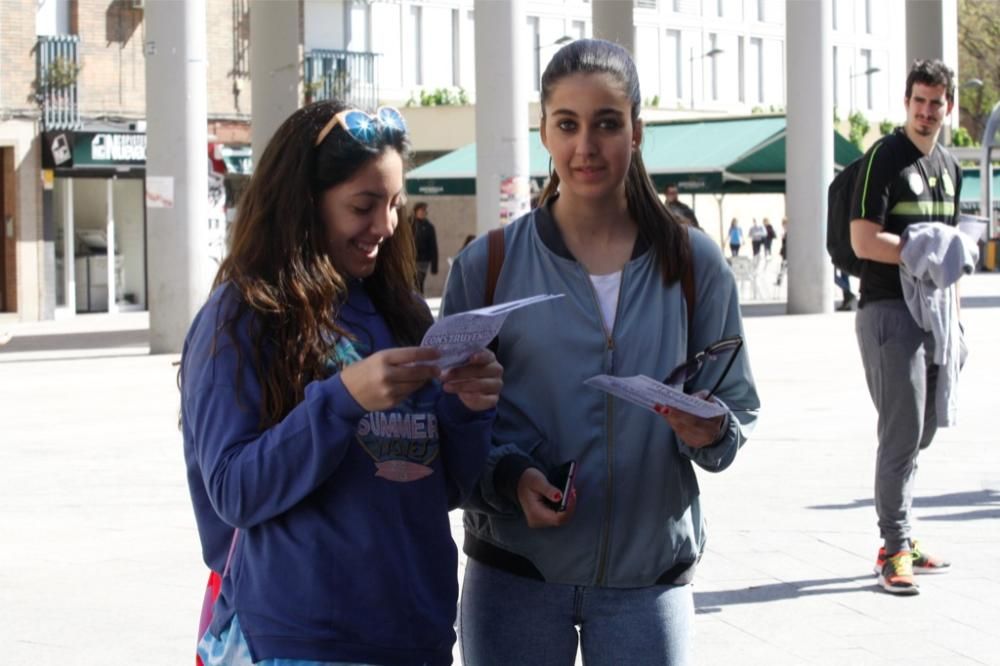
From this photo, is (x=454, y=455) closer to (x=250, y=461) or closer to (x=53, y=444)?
(x=250, y=461)

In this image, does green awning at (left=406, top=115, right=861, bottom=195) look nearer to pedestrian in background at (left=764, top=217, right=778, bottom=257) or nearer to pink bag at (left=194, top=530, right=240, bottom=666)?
pedestrian in background at (left=764, top=217, right=778, bottom=257)

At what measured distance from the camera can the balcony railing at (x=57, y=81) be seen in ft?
108

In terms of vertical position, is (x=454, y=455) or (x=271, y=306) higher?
(x=271, y=306)

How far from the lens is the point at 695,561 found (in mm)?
3598

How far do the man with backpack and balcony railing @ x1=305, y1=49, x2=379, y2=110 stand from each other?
33273 mm

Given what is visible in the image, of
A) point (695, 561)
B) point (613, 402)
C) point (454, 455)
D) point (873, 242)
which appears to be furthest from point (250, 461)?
point (873, 242)

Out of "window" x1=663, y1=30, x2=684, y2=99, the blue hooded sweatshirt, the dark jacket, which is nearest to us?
the blue hooded sweatshirt

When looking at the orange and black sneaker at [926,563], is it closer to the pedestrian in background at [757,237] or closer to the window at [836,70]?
the pedestrian in background at [757,237]

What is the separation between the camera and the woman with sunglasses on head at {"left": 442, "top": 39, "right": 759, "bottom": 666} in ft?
11.4

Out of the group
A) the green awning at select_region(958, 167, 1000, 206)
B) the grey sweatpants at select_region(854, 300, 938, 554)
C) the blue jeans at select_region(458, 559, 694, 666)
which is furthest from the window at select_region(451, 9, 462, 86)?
the blue jeans at select_region(458, 559, 694, 666)

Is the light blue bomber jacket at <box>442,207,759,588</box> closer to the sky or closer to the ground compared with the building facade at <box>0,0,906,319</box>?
closer to the ground

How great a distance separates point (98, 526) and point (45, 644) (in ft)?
8.47

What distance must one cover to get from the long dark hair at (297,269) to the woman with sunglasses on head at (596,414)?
0.30 m

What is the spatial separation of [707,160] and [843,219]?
22.0 meters
